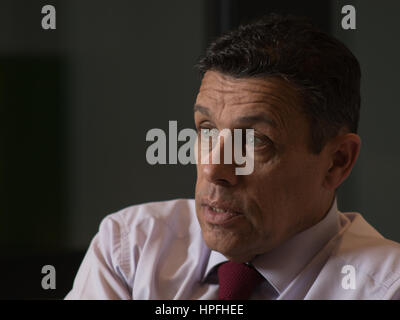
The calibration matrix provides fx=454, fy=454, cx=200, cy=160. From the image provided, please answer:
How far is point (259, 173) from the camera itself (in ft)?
3.01

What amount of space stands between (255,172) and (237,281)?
241 mm

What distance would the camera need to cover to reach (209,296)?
1.02 m

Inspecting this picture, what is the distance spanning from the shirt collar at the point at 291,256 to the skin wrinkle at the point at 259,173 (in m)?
0.03

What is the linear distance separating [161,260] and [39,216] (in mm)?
417

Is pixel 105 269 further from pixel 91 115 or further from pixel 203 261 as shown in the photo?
pixel 91 115

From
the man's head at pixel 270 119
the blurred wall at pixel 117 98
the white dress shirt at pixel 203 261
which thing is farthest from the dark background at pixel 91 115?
the man's head at pixel 270 119

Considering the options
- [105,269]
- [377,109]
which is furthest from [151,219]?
[377,109]

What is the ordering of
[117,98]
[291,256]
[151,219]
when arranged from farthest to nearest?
[117,98] → [151,219] → [291,256]

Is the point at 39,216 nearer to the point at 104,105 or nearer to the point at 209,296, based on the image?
the point at 104,105

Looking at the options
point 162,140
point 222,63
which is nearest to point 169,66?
point 162,140

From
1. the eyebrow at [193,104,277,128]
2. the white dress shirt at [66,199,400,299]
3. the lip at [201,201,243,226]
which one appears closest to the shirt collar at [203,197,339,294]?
the white dress shirt at [66,199,400,299]

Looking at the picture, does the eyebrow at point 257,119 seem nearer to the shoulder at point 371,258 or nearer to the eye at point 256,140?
the eye at point 256,140

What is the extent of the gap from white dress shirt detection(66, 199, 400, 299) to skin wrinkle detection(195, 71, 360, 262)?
0.08 meters
